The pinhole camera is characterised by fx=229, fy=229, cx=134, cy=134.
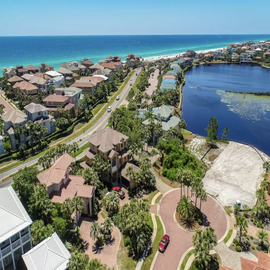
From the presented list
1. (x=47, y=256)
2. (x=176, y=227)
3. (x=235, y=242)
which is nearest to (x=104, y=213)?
(x=176, y=227)

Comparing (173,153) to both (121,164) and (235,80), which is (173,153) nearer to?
(121,164)

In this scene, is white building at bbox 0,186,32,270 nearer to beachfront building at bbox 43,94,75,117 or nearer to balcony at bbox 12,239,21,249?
balcony at bbox 12,239,21,249

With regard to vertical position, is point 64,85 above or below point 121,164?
above

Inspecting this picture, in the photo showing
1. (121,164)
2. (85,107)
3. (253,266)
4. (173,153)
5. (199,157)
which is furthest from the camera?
(85,107)

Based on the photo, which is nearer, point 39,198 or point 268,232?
point 39,198

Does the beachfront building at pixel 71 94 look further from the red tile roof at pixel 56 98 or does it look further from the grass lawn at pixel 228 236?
the grass lawn at pixel 228 236

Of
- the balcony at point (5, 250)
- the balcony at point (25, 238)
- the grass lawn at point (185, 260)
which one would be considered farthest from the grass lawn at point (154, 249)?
the balcony at point (5, 250)

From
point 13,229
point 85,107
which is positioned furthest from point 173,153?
point 85,107
